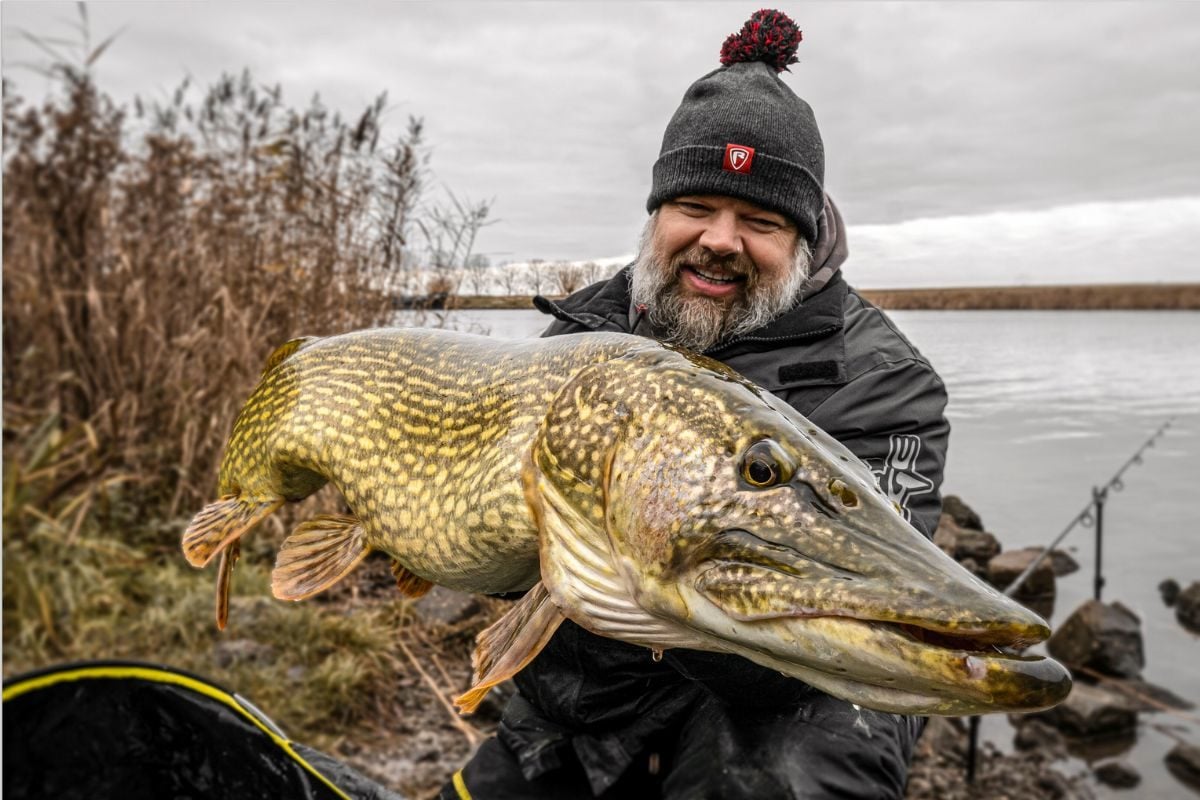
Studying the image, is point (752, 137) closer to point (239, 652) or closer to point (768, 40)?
point (768, 40)

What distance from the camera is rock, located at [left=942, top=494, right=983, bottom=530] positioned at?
7.95 metres

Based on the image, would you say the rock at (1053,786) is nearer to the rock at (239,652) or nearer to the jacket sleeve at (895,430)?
the jacket sleeve at (895,430)

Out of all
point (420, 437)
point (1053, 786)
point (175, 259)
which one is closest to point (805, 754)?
point (420, 437)

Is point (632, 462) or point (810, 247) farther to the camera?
point (810, 247)

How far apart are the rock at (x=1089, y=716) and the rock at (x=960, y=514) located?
10.4 feet

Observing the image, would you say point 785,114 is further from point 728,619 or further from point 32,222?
point 32,222

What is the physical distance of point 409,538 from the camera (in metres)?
1.35

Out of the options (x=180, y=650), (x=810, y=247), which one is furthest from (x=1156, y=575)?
(x=180, y=650)

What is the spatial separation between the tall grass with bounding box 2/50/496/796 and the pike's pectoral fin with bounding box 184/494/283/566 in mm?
1496

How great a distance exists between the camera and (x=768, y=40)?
209cm

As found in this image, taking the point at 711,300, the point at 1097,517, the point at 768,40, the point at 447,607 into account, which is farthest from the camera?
the point at 1097,517

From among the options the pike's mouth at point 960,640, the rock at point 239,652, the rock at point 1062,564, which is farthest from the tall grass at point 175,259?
the rock at point 1062,564

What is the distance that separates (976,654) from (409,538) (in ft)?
2.94

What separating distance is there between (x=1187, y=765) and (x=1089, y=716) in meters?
0.56
